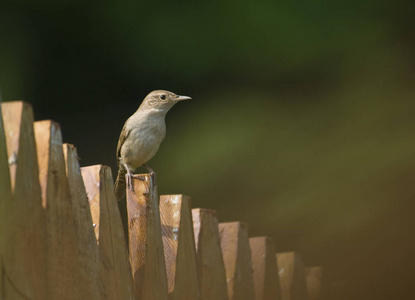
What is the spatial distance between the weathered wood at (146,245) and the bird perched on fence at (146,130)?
1.48 metres

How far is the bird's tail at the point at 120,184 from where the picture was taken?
4.05 meters

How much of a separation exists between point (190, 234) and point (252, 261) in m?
0.98

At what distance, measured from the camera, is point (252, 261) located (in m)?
3.31

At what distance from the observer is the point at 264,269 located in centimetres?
327

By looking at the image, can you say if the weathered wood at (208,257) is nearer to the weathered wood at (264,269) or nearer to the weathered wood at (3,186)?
the weathered wood at (264,269)

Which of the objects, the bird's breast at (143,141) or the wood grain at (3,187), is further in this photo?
the bird's breast at (143,141)

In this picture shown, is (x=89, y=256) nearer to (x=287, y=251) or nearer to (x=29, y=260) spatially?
(x=29, y=260)

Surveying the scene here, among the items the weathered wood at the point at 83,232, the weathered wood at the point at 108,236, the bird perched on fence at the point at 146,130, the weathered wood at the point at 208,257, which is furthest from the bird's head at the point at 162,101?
the weathered wood at the point at 83,232

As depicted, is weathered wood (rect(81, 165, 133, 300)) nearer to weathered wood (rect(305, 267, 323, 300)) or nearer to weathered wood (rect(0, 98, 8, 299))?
weathered wood (rect(0, 98, 8, 299))

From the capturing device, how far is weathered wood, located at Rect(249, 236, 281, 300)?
3.24 meters

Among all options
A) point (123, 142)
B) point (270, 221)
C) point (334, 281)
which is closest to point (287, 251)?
point (334, 281)

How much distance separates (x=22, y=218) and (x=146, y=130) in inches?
92.4

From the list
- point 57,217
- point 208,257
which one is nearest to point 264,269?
point 208,257

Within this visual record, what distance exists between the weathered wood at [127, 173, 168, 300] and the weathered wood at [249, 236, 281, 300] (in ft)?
3.76
